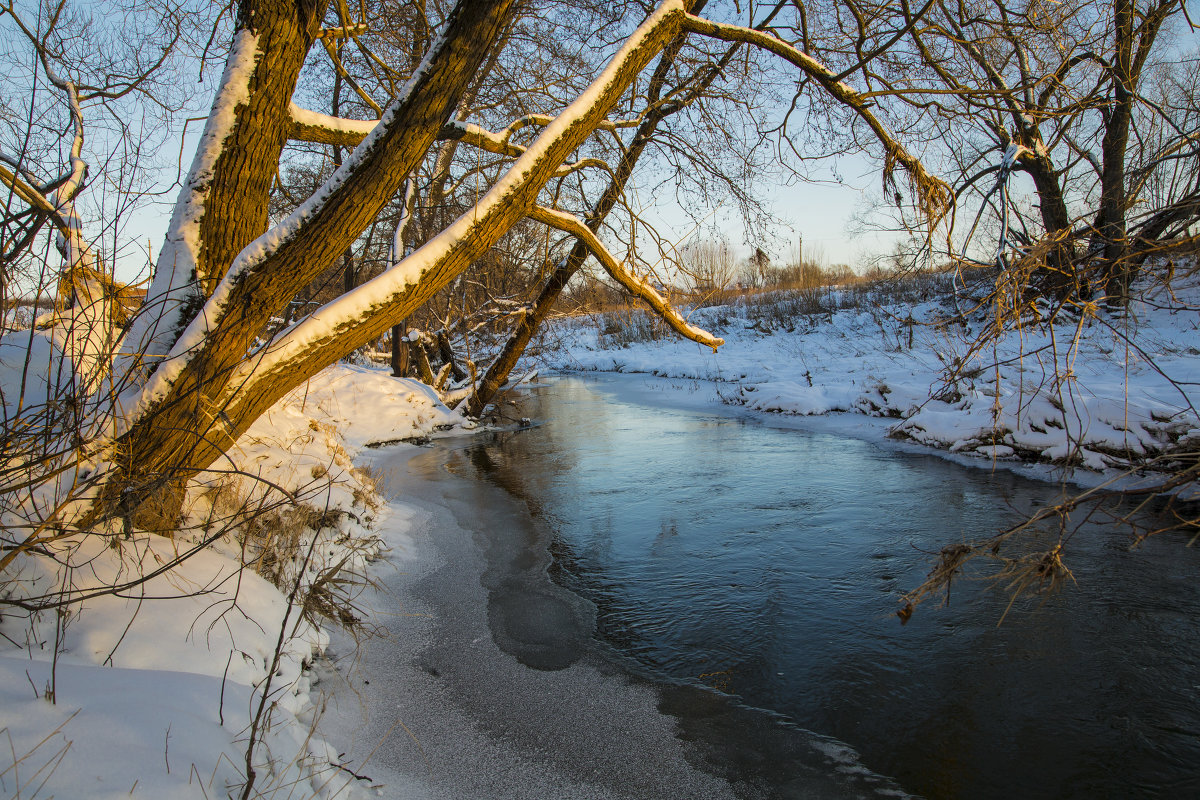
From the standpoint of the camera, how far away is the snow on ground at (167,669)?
1698 mm

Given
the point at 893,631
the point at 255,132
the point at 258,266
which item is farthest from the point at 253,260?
the point at 893,631

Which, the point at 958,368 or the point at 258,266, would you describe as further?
the point at 258,266

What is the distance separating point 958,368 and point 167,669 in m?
3.03

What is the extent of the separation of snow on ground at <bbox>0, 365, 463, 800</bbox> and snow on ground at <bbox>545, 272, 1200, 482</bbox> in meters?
2.34

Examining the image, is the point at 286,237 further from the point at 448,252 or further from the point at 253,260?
the point at 448,252

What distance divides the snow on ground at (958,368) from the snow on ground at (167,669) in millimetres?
2335

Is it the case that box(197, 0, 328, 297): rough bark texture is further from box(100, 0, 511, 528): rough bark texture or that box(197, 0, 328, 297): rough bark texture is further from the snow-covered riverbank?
the snow-covered riverbank

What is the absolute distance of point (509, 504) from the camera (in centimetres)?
677

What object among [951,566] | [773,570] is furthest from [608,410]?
[951,566]

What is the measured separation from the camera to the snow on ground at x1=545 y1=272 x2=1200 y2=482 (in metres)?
3.74

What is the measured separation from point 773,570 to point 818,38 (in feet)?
16.1

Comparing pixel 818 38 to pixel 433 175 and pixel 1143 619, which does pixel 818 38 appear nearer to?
pixel 1143 619

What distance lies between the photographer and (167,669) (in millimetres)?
2367

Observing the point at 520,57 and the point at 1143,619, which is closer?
the point at 1143,619
